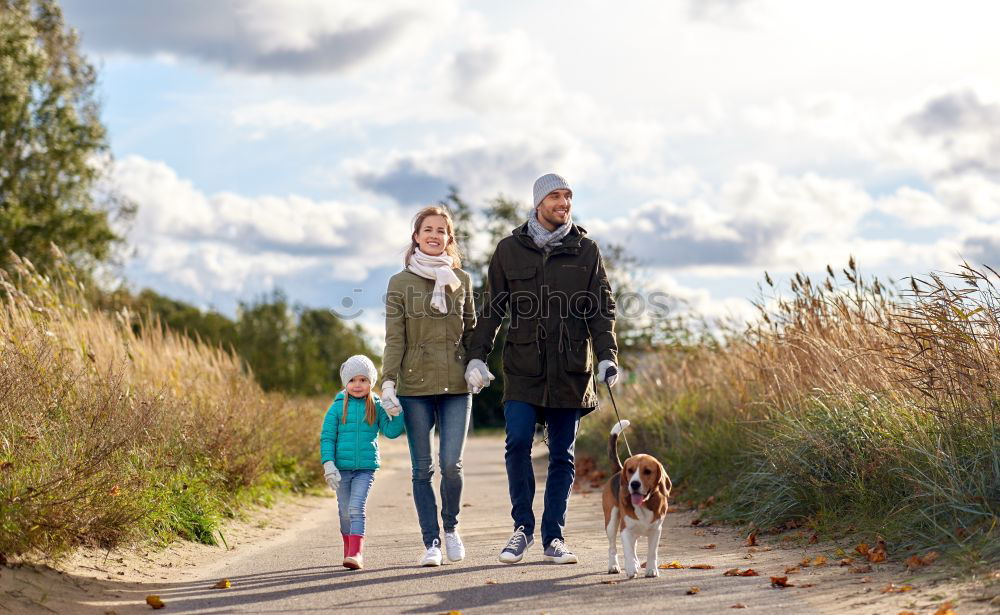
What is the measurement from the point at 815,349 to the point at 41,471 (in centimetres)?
662

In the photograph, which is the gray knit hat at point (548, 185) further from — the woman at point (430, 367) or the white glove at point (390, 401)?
the white glove at point (390, 401)

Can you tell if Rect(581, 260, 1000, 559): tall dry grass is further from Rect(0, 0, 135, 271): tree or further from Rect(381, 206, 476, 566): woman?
Rect(0, 0, 135, 271): tree

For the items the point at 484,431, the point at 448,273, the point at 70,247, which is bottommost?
the point at 484,431

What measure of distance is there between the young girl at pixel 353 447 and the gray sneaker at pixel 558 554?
1275 millimetres

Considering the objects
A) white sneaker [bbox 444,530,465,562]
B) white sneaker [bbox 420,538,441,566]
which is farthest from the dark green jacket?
white sneaker [bbox 420,538,441,566]

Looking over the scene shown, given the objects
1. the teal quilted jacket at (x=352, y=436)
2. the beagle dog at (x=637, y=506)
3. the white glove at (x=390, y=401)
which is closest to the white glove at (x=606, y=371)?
the beagle dog at (x=637, y=506)

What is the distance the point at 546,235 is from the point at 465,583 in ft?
7.70

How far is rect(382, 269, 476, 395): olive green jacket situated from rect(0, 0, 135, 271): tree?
26.3 meters

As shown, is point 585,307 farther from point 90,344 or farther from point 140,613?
point 90,344

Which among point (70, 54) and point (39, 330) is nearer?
point (39, 330)

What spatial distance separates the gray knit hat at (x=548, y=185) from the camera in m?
6.82

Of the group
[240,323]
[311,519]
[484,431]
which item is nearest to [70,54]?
[240,323]

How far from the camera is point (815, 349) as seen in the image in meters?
9.29

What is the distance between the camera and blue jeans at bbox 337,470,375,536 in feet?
22.2
